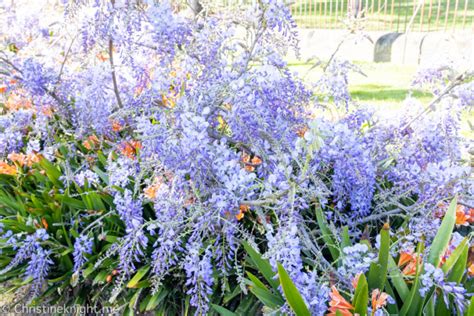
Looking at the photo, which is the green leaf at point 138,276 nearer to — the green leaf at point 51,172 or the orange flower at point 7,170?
the green leaf at point 51,172

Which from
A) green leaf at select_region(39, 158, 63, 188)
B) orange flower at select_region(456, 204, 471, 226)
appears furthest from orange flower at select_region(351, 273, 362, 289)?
green leaf at select_region(39, 158, 63, 188)

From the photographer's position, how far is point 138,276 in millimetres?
2354

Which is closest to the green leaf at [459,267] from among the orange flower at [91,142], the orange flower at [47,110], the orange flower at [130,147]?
the orange flower at [130,147]

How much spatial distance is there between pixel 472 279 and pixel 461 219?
374 millimetres

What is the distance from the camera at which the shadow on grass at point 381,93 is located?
7.00 metres

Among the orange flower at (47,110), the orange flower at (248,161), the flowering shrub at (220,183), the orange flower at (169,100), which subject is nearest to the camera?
the flowering shrub at (220,183)

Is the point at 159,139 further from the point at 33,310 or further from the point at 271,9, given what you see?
the point at 33,310

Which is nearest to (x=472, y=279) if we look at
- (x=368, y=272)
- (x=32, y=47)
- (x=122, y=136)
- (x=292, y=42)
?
(x=368, y=272)

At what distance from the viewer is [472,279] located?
2025mm

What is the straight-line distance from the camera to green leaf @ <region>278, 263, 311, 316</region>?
5.88ft

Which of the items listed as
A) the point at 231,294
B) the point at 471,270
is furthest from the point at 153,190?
the point at 471,270

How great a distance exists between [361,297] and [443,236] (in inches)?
19.2

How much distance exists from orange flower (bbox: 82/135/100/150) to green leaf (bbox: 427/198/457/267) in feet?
6.38

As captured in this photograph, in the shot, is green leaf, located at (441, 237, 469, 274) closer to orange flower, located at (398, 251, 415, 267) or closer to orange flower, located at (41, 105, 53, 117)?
orange flower, located at (398, 251, 415, 267)
